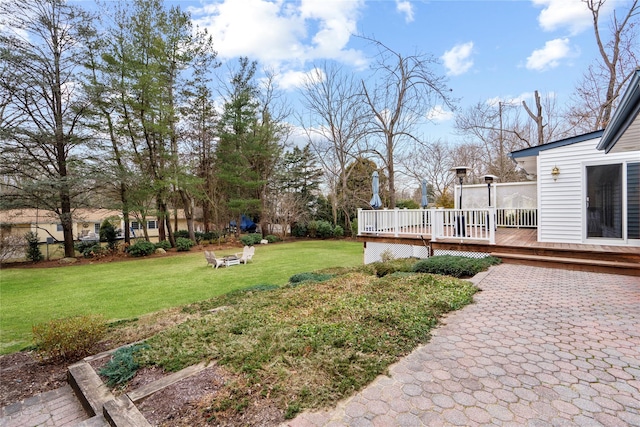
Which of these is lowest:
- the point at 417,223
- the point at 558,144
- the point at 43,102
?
the point at 417,223

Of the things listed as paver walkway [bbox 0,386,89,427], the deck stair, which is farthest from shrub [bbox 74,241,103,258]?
the deck stair

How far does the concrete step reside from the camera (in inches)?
216

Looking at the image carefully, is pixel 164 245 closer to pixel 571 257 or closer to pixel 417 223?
pixel 417 223

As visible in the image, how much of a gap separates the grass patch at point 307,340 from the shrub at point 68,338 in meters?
0.95

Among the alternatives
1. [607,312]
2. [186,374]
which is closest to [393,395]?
[186,374]

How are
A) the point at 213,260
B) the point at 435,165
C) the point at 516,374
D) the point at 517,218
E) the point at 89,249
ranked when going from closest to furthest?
the point at 516,374 < the point at 213,260 < the point at 517,218 < the point at 89,249 < the point at 435,165

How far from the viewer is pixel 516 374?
7.54 ft

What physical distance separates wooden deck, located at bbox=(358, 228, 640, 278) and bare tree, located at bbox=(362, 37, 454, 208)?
542cm

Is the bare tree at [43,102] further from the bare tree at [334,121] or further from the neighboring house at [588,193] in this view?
the neighboring house at [588,193]

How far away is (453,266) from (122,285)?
8.41 metres

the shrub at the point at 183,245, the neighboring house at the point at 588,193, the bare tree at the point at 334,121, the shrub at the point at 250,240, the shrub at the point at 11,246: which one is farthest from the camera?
the bare tree at the point at 334,121

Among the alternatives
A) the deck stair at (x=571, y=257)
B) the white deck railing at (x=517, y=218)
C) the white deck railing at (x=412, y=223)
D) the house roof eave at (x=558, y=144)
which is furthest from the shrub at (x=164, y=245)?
the white deck railing at (x=517, y=218)

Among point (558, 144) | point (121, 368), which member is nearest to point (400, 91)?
point (558, 144)

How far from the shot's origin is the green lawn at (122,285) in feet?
18.2
